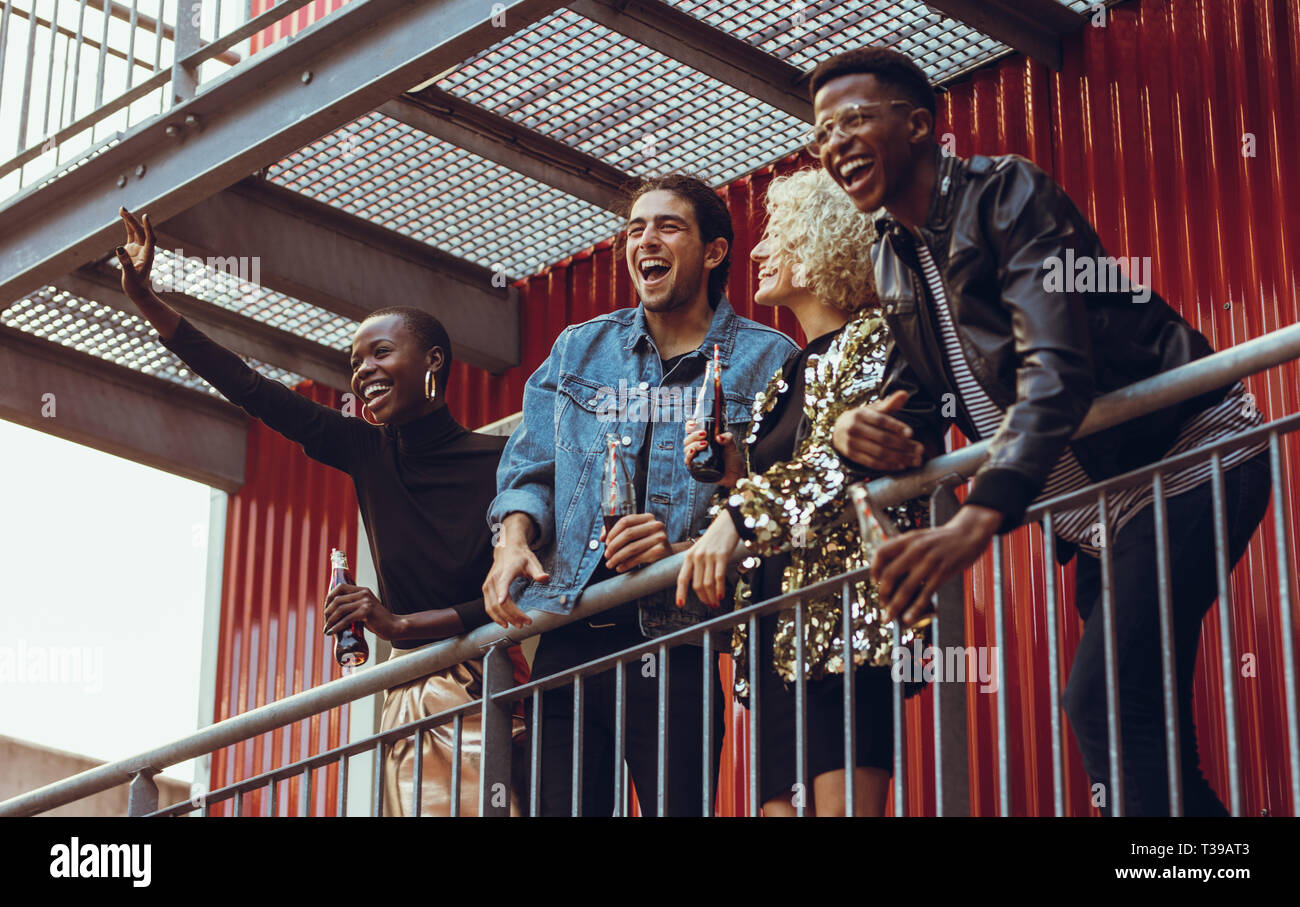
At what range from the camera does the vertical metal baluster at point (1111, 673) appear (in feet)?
10.5

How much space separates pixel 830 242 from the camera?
14.1ft

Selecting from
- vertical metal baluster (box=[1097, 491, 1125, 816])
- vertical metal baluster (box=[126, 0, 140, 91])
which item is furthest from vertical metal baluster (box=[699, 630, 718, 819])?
vertical metal baluster (box=[126, 0, 140, 91])

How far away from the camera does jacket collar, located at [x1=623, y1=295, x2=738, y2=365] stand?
471 cm

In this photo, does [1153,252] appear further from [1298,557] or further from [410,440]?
[410,440]

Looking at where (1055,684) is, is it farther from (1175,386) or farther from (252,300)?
(252,300)

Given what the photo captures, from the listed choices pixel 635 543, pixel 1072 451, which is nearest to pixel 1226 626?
pixel 1072 451

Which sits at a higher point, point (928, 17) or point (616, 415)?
point (928, 17)

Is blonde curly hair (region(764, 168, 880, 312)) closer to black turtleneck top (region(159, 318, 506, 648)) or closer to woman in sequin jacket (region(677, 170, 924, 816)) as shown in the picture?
woman in sequin jacket (region(677, 170, 924, 816))

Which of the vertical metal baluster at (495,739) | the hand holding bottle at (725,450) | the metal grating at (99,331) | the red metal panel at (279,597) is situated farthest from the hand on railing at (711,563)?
the red metal panel at (279,597)

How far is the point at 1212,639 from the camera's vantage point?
5656 millimetres

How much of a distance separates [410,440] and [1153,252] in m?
2.74

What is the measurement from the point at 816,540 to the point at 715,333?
36.6 inches
